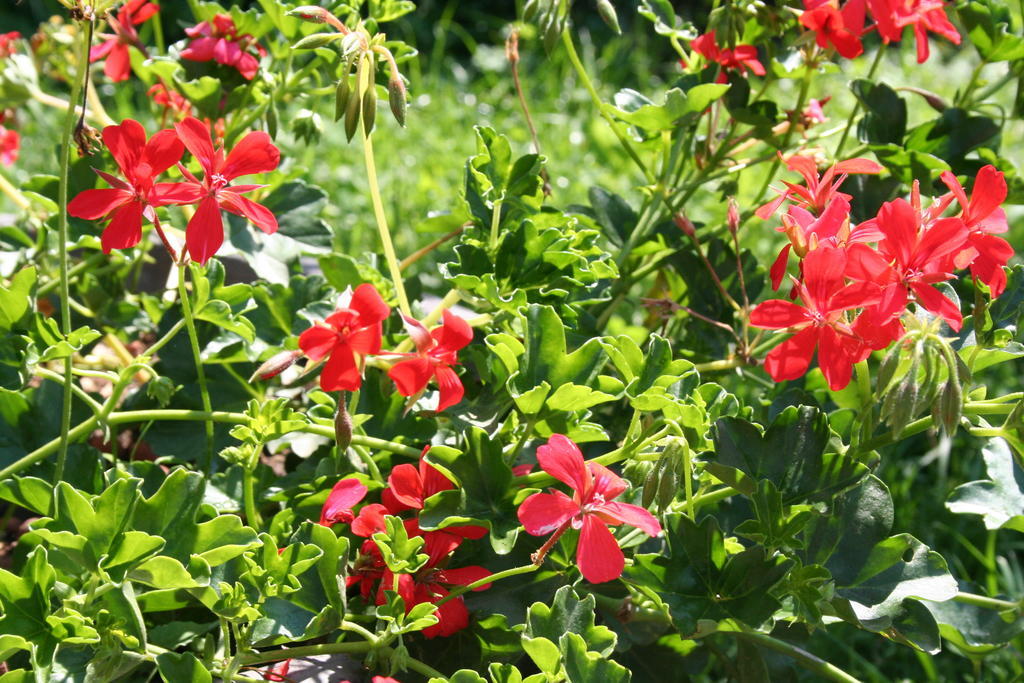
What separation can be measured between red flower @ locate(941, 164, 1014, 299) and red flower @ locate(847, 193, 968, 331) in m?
0.04

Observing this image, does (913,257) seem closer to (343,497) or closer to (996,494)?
(996,494)

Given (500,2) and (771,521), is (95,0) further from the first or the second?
(500,2)

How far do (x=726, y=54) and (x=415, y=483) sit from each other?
2.27 ft

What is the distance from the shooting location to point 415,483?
1064mm

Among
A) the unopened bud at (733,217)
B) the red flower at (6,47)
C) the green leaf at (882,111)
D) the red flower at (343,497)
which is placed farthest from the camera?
the red flower at (6,47)

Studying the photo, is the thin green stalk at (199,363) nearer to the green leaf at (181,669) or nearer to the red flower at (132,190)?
the red flower at (132,190)

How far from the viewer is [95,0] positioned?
1026 mm

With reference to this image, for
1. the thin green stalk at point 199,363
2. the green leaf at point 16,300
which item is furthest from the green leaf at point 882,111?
the green leaf at point 16,300

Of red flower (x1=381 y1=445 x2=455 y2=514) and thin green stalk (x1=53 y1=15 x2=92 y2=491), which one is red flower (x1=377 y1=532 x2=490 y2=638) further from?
thin green stalk (x1=53 y1=15 x2=92 y2=491)

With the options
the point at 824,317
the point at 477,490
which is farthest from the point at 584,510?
the point at 824,317

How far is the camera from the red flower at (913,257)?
0.95 metres

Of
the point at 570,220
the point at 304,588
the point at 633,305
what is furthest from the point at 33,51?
the point at 633,305

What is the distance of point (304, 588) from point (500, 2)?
3924mm

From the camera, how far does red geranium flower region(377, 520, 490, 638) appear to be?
1.07 m
